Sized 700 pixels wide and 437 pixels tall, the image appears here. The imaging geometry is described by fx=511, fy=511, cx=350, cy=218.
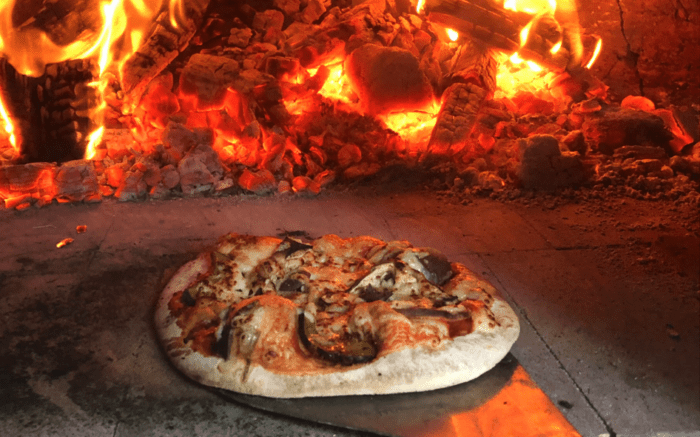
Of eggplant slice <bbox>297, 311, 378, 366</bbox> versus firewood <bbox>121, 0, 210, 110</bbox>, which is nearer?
eggplant slice <bbox>297, 311, 378, 366</bbox>

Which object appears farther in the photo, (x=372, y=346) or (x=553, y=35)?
(x=553, y=35)

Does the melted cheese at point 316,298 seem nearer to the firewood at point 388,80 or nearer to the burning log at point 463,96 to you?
the burning log at point 463,96

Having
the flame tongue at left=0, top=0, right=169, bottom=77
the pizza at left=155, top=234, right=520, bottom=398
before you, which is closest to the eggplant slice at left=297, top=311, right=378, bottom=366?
the pizza at left=155, top=234, right=520, bottom=398

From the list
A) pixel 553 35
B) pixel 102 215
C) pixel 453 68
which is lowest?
pixel 102 215

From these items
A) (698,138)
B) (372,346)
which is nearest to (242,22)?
(372,346)

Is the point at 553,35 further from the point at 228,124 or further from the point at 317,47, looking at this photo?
the point at 228,124

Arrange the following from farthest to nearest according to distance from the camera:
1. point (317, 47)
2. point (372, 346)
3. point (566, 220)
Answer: point (317, 47) < point (566, 220) < point (372, 346)

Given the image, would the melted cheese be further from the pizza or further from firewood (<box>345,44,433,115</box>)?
firewood (<box>345,44,433,115</box>)
